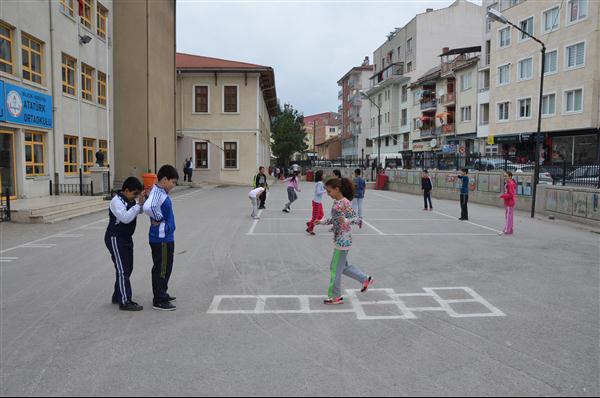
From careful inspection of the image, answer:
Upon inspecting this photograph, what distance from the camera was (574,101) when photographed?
118 feet

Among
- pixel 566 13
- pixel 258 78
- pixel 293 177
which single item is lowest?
pixel 293 177

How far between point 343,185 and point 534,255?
5684 millimetres

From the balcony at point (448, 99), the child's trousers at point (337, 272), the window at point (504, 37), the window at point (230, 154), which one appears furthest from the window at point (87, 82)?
the balcony at point (448, 99)

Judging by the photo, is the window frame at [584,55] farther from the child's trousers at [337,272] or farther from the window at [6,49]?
the child's trousers at [337,272]

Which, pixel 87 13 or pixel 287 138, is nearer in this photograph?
pixel 87 13

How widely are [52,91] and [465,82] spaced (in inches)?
1584

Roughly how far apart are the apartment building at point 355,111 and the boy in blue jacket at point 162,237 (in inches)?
3128

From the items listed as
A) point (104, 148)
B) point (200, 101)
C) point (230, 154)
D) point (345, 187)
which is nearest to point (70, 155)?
point (104, 148)

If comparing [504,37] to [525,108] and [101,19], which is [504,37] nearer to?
[525,108]

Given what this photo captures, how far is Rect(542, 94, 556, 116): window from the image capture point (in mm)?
37656

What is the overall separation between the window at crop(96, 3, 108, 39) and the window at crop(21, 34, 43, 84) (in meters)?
7.14

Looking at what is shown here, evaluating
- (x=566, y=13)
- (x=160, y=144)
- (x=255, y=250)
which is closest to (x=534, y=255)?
(x=255, y=250)

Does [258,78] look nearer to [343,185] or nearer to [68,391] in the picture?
[343,185]

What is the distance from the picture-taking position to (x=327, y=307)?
6.59 m
